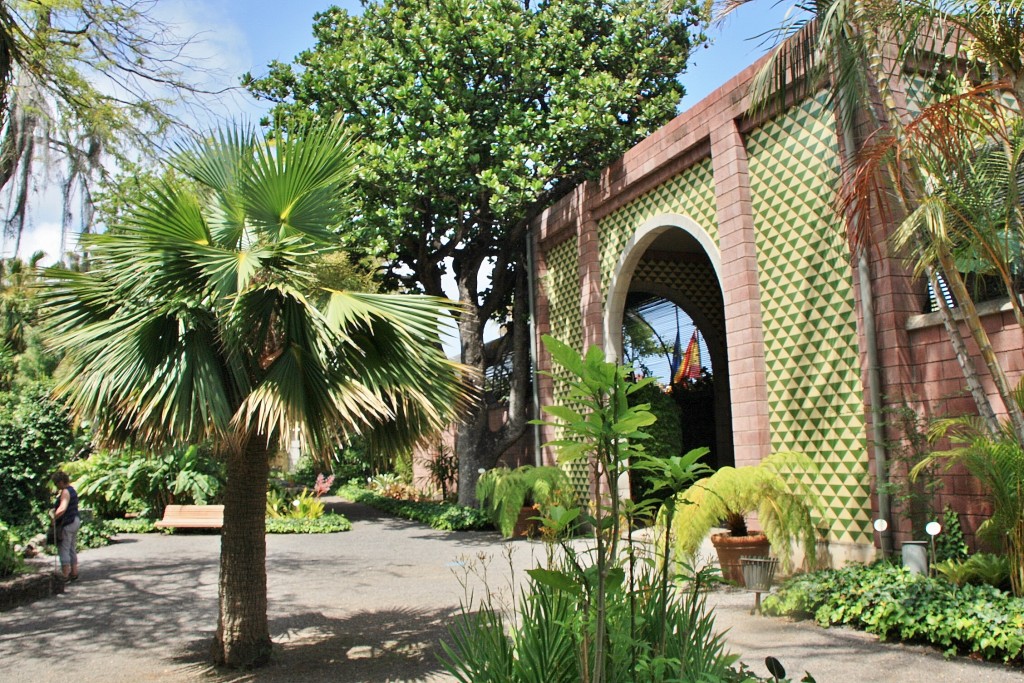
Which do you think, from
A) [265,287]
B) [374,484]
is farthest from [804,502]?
[374,484]

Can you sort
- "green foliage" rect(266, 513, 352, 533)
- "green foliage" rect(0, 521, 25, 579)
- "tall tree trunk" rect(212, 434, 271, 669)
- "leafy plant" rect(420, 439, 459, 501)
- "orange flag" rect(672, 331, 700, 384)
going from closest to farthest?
1. "tall tree trunk" rect(212, 434, 271, 669)
2. "green foliage" rect(0, 521, 25, 579)
3. "green foliage" rect(266, 513, 352, 533)
4. "orange flag" rect(672, 331, 700, 384)
5. "leafy plant" rect(420, 439, 459, 501)

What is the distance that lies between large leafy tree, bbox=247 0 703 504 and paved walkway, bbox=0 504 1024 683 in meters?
6.44

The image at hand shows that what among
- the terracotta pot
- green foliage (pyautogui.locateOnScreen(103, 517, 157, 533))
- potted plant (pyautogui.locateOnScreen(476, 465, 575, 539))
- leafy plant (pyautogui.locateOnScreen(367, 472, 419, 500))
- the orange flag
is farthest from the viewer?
leafy plant (pyautogui.locateOnScreen(367, 472, 419, 500))

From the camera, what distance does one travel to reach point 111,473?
663 inches

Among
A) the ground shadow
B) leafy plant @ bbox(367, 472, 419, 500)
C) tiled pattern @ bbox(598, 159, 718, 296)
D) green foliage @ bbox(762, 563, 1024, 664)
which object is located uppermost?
tiled pattern @ bbox(598, 159, 718, 296)

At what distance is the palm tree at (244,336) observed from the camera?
5414 mm

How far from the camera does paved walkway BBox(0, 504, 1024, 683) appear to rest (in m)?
5.91

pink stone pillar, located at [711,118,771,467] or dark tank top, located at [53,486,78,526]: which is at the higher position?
pink stone pillar, located at [711,118,771,467]

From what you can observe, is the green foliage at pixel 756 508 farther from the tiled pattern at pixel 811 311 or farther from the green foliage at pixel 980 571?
the green foliage at pixel 980 571

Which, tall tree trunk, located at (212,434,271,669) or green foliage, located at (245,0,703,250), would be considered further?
green foliage, located at (245,0,703,250)

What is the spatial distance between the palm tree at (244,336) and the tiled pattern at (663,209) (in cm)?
622

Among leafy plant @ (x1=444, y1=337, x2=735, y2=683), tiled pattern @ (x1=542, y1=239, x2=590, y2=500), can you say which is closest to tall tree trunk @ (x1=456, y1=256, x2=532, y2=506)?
tiled pattern @ (x1=542, y1=239, x2=590, y2=500)

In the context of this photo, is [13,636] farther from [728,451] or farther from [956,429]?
[728,451]

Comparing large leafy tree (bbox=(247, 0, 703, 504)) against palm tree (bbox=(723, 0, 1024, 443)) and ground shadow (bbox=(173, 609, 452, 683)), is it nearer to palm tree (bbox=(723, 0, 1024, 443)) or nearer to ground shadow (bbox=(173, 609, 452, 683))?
palm tree (bbox=(723, 0, 1024, 443))
